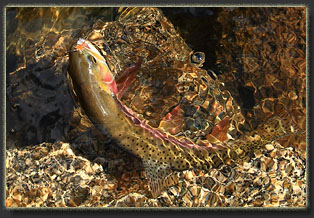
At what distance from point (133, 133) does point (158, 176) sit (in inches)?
19.9

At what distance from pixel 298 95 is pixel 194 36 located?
4.38 feet

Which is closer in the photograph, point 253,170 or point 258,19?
point 253,170

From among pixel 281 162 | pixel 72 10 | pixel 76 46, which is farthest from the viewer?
pixel 72 10

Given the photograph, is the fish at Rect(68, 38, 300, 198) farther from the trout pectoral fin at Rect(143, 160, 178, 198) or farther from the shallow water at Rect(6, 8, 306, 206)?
the shallow water at Rect(6, 8, 306, 206)

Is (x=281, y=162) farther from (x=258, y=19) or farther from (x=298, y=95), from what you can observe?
(x=258, y=19)

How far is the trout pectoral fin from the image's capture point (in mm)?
2791

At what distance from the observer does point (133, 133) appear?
2812 mm

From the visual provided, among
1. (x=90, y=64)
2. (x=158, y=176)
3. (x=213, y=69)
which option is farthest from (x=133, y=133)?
(x=213, y=69)

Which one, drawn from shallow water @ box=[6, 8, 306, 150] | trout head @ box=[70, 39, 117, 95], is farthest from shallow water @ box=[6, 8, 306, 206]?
trout head @ box=[70, 39, 117, 95]

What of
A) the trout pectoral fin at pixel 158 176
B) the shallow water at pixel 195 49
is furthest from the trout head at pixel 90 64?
the trout pectoral fin at pixel 158 176

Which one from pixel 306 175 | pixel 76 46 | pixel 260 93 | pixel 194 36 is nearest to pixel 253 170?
pixel 306 175

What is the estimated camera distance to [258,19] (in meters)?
3.12

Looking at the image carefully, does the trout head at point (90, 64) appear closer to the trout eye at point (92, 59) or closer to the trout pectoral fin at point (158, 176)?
the trout eye at point (92, 59)

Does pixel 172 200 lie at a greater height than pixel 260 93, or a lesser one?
lesser
